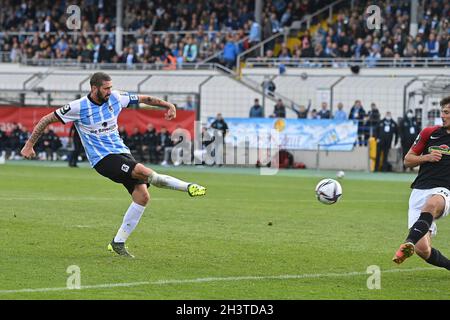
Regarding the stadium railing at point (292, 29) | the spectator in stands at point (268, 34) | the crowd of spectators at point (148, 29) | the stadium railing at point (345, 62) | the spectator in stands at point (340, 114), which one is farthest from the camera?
the crowd of spectators at point (148, 29)

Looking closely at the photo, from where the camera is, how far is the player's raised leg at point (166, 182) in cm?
1116

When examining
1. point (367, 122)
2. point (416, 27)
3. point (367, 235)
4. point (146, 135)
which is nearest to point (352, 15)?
point (416, 27)

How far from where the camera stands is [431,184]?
1057 centimetres

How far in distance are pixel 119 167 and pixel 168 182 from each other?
2.50 feet

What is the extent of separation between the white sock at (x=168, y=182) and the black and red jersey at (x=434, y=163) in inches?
103

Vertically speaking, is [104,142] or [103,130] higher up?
Result: [103,130]

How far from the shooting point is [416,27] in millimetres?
39656

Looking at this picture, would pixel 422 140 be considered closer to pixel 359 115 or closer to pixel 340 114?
pixel 359 115

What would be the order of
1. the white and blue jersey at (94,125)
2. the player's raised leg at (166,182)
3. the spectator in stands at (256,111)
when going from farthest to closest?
the spectator in stands at (256,111) → the white and blue jersey at (94,125) → the player's raised leg at (166,182)

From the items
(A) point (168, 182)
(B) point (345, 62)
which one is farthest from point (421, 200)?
(B) point (345, 62)

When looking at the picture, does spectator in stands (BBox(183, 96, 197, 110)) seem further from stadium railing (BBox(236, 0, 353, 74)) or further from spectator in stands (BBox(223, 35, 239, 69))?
stadium railing (BBox(236, 0, 353, 74))

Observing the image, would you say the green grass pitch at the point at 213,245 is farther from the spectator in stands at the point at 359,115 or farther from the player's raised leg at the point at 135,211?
the spectator in stands at the point at 359,115

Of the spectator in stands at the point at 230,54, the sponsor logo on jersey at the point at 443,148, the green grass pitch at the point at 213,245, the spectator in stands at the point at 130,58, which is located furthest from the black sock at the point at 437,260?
the spectator in stands at the point at 130,58
